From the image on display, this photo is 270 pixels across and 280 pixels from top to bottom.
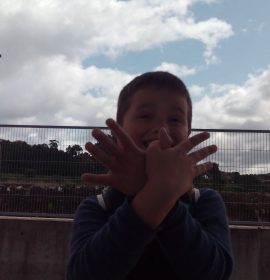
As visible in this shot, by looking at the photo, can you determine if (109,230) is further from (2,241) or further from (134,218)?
(2,241)

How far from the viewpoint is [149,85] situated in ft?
4.96

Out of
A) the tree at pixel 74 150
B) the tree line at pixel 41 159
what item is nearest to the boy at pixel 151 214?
the tree line at pixel 41 159

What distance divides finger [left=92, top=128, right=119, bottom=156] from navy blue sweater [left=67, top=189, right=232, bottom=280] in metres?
0.14

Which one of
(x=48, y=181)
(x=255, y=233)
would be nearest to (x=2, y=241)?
(x=48, y=181)

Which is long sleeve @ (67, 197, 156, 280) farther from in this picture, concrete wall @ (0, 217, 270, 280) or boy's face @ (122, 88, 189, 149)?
concrete wall @ (0, 217, 270, 280)

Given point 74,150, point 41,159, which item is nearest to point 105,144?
point 74,150

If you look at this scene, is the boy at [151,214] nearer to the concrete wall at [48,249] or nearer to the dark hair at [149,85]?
the dark hair at [149,85]

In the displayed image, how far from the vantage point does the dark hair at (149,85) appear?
1.51m

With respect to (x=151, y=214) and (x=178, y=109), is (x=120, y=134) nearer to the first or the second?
(x=151, y=214)

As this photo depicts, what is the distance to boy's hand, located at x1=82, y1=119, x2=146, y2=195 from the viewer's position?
1.10 metres

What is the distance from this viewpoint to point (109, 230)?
1164 mm

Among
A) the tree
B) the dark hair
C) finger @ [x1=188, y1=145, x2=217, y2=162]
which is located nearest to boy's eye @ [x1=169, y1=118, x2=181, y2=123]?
the dark hair

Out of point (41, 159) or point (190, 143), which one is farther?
point (41, 159)

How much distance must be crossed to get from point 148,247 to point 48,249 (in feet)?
15.2
